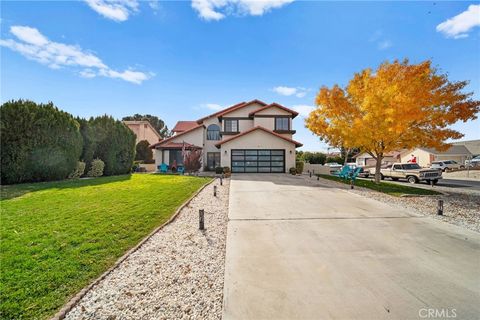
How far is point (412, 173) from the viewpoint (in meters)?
19.1

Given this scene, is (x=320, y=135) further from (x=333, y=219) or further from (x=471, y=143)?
(x=471, y=143)

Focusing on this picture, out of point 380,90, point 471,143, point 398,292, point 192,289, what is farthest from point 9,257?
point 471,143

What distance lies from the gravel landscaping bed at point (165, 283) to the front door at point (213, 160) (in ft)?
69.2

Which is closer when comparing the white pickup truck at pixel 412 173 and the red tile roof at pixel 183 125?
the white pickup truck at pixel 412 173

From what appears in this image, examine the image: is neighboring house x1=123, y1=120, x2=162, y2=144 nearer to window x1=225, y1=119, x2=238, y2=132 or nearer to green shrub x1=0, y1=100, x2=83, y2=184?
window x1=225, y1=119, x2=238, y2=132

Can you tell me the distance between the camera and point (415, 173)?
1881 centimetres

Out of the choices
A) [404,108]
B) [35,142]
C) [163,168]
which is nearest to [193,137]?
[163,168]

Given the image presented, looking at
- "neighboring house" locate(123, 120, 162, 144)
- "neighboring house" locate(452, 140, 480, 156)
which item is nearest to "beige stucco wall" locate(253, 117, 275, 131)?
"neighboring house" locate(123, 120, 162, 144)

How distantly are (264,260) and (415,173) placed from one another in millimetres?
20995

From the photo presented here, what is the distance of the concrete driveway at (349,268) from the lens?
2939mm

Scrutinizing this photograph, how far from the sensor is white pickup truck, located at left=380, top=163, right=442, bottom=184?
1777 cm

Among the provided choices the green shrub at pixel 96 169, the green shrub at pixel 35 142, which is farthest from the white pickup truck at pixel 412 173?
the green shrub at pixel 35 142

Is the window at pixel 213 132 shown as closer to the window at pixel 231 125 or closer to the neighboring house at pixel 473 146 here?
the window at pixel 231 125

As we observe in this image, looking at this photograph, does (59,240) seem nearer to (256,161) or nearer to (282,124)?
(256,161)
